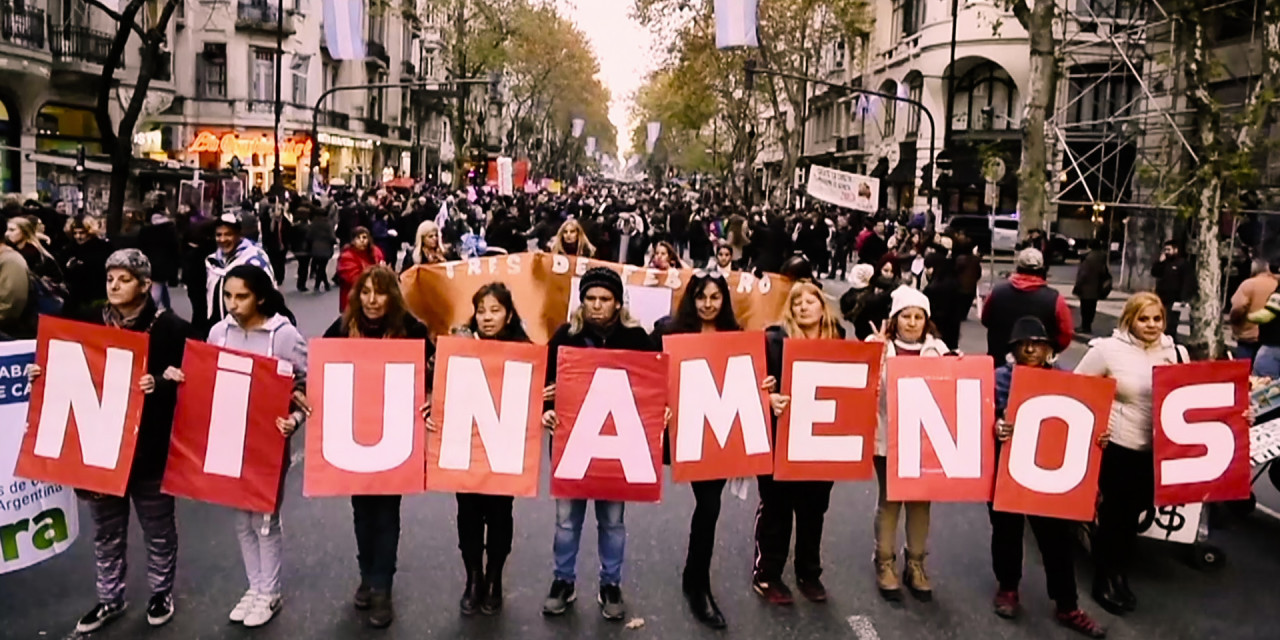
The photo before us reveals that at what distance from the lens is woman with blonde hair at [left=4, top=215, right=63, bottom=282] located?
10.6 m

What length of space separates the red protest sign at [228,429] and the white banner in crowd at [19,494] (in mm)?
719

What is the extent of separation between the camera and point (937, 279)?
1308cm

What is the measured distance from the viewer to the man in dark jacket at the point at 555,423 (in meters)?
6.03

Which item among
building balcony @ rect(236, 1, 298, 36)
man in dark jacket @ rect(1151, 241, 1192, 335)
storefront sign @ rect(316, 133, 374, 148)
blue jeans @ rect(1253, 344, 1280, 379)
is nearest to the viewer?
blue jeans @ rect(1253, 344, 1280, 379)

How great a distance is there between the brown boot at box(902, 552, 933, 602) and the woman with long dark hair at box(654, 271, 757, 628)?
1.12 metres

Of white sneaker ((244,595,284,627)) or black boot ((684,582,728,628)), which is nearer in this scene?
white sneaker ((244,595,284,627))

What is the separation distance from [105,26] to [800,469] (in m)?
35.9

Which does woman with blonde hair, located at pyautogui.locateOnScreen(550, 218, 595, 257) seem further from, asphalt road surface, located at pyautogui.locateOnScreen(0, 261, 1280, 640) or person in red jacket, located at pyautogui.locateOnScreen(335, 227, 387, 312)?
asphalt road surface, located at pyautogui.locateOnScreen(0, 261, 1280, 640)

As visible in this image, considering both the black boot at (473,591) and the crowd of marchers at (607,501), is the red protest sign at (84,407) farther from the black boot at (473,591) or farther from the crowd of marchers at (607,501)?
the black boot at (473,591)

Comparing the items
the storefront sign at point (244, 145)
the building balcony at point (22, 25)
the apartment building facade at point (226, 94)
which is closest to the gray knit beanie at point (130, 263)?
the apartment building facade at point (226, 94)

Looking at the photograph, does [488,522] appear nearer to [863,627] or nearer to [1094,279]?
[863,627]

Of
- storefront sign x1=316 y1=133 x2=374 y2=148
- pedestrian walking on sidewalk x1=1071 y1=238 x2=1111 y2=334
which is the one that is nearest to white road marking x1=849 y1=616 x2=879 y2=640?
pedestrian walking on sidewalk x1=1071 y1=238 x2=1111 y2=334

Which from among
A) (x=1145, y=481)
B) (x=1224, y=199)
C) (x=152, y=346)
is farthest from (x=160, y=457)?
(x=1224, y=199)

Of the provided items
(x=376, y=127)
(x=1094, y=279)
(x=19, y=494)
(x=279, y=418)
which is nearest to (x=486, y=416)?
(x=279, y=418)
